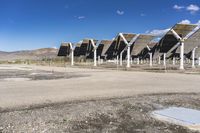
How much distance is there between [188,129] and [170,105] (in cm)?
339

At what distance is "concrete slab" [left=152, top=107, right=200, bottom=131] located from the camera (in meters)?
7.07

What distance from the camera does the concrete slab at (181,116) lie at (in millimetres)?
7070

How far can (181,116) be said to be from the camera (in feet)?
26.1

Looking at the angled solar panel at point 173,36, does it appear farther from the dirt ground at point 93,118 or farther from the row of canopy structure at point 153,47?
the dirt ground at point 93,118

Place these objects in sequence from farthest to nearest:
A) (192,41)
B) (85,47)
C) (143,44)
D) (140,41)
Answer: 1. (85,47)
2. (143,44)
3. (140,41)
4. (192,41)

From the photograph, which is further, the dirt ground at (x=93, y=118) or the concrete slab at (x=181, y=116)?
the concrete slab at (x=181, y=116)

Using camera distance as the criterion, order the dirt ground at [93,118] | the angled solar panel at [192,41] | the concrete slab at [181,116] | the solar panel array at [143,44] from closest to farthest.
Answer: the dirt ground at [93,118]
the concrete slab at [181,116]
the solar panel array at [143,44]
the angled solar panel at [192,41]

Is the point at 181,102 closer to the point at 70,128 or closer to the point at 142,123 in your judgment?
the point at 142,123

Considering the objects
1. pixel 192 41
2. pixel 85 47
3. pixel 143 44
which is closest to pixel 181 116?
pixel 192 41

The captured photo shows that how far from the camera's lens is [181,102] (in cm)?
1077

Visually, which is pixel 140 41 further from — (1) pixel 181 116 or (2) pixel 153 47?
(1) pixel 181 116

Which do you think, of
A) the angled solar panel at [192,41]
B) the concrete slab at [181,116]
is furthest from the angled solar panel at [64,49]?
the concrete slab at [181,116]

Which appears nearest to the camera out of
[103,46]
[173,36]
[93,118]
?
[93,118]

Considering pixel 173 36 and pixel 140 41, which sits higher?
pixel 173 36
